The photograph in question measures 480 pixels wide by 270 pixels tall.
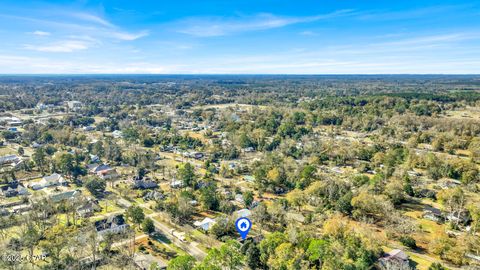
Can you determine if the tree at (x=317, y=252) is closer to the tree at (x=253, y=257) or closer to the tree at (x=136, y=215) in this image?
the tree at (x=253, y=257)

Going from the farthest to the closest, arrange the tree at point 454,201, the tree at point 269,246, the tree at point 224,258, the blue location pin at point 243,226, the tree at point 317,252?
the tree at point 454,201
the blue location pin at point 243,226
the tree at point 269,246
the tree at point 317,252
the tree at point 224,258

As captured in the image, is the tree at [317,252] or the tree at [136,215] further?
the tree at [136,215]

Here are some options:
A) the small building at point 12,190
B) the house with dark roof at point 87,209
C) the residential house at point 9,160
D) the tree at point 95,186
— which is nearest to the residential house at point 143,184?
the tree at point 95,186

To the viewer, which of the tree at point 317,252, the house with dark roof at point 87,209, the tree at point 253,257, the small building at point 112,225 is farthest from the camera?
the house with dark roof at point 87,209

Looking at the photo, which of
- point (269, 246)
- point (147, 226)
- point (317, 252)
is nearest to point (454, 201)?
point (317, 252)

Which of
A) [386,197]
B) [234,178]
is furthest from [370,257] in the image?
[234,178]

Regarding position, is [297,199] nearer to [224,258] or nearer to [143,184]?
[224,258]

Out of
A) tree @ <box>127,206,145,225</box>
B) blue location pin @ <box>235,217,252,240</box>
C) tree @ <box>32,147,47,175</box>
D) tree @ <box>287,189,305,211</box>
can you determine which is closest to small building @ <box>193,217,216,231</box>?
blue location pin @ <box>235,217,252,240</box>

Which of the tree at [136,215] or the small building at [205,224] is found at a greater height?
the tree at [136,215]

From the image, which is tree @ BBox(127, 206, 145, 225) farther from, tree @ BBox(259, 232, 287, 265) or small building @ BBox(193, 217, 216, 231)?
tree @ BBox(259, 232, 287, 265)
